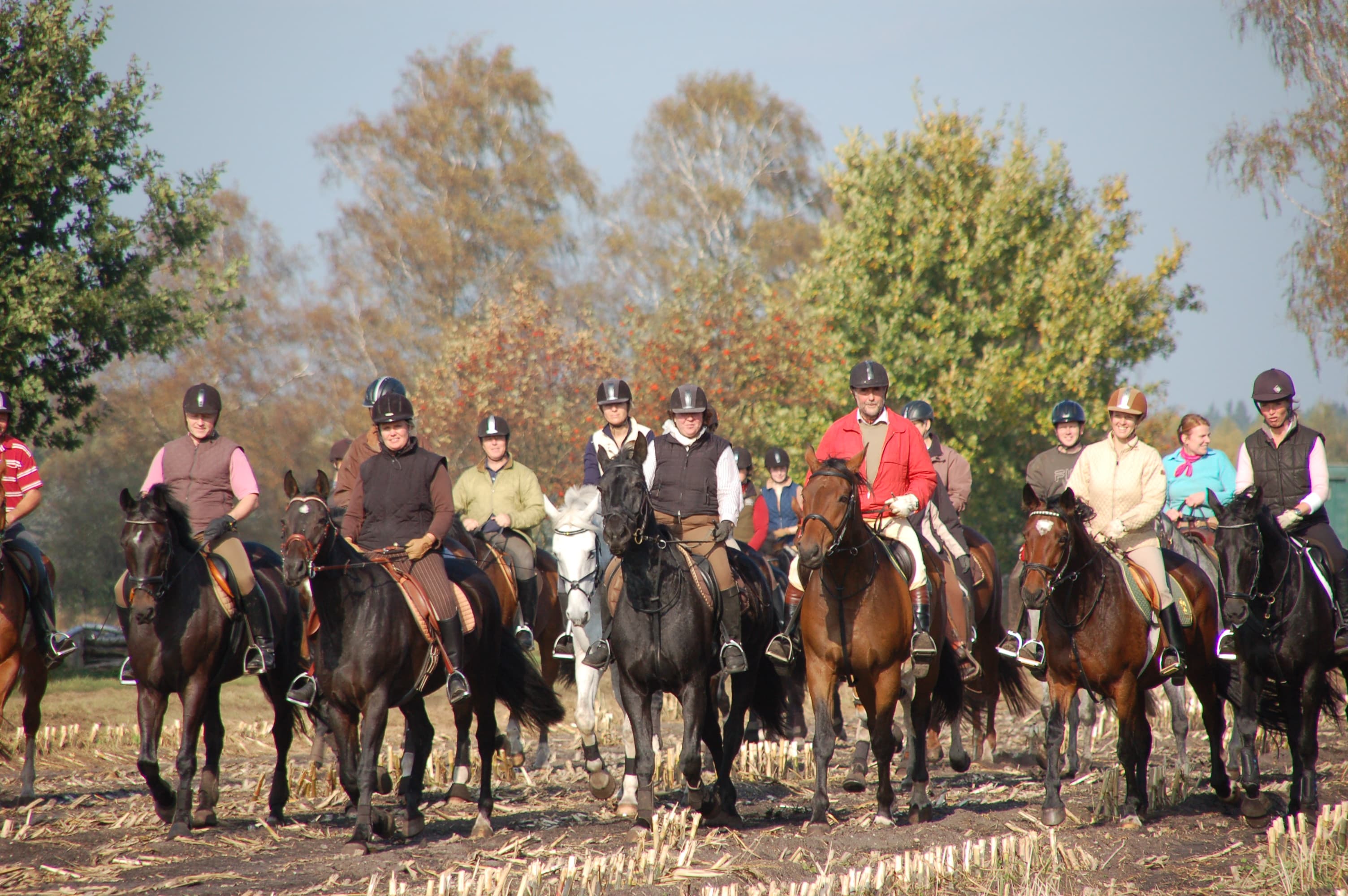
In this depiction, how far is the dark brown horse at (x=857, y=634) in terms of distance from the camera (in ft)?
28.7

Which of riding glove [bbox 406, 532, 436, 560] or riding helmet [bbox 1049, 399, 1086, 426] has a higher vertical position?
riding helmet [bbox 1049, 399, 1086, 426]

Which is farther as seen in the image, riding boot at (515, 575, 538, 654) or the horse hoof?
riding boot at (515, 575, 538, 654)

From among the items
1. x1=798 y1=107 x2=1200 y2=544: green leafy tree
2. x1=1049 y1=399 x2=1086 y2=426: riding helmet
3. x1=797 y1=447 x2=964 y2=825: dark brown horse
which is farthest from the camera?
x1=798 y1=107 x2=1200 y2=544: green leafy tree

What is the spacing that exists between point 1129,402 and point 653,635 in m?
4.32

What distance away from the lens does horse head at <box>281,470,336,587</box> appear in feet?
25.2

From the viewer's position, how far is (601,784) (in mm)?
10211

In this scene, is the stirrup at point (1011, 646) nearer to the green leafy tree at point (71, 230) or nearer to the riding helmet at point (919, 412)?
the riding helmet at point (919, 412)

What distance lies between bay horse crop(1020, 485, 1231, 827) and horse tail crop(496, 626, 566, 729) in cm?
396

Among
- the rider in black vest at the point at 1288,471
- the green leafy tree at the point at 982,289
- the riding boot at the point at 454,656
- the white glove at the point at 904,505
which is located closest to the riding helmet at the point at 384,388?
the riding boot at the point at 454,656

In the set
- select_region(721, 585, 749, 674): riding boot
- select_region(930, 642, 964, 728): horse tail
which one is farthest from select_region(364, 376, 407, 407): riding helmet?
select_region(930, 642, 964, 728): horse tail

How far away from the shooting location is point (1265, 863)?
7.53 m

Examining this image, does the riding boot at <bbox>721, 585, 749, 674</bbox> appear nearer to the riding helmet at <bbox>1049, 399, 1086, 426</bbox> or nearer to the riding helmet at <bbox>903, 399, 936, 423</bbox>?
the riding helmet at <bbox>903, 399, 936, 423</bbox>

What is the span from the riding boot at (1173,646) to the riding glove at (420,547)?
220 inches

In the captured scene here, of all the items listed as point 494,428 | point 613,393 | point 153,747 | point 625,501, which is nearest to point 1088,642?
point 625,501
